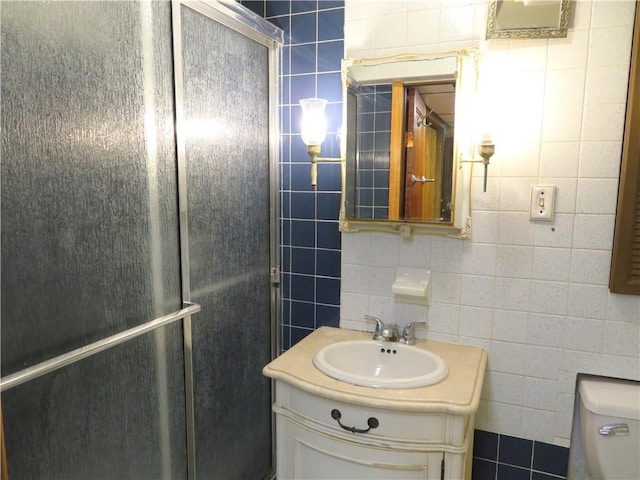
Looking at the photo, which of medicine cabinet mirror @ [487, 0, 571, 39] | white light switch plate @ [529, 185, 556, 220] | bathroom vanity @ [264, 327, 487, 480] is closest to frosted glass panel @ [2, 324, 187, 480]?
bathroom vanity @ [264, 327, 487, 480]

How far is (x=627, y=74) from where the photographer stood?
135 cm

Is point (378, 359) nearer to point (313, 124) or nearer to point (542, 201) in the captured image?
point (542, 201)

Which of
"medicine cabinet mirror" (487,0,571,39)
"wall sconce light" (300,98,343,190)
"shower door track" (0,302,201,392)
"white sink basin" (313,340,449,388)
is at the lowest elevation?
"white sink basin" (313,340,449,388)

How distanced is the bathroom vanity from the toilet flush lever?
38 cm

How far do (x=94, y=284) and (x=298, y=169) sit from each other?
947mm

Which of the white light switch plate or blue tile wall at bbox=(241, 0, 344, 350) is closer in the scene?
the white light switch plate

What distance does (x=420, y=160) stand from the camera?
1592 millimetres

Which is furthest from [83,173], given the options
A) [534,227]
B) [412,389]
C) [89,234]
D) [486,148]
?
[534,227]

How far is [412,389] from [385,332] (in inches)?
13.9

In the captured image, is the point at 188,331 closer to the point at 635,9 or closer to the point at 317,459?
the point at 317,459

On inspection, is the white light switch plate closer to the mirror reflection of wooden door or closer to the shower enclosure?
the mirror reflection of wooden door

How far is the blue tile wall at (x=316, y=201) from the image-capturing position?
1636 mm

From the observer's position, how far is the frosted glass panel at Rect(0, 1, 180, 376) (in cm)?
92

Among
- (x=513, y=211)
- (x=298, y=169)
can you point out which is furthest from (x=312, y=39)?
(x=513, y=211)
